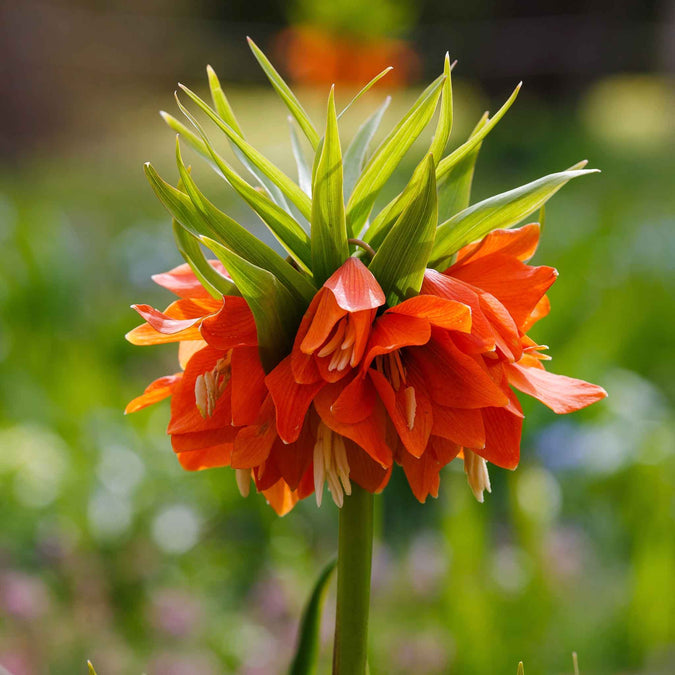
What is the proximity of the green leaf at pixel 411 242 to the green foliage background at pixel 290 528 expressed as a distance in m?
0.69

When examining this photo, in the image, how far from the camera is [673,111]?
741 centimetres

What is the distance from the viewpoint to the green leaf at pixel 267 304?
0.35 meters

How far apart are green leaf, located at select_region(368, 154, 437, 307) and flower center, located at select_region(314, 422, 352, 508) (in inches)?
2.5

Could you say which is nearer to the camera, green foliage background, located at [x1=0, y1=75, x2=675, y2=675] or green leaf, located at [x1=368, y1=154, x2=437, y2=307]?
green leaf, located at [x1=368, y1=154, x2=437, y2=307]

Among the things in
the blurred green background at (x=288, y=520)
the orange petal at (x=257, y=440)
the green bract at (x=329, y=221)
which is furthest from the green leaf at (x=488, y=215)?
the blurred green background at (x=288, y=520)

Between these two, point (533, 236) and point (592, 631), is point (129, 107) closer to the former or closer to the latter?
point (592, 631)

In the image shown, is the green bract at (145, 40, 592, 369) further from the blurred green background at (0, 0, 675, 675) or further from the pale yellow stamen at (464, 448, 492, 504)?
the blurred green background at (0, 0, 675, 675)

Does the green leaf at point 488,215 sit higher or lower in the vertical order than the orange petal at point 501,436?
higher

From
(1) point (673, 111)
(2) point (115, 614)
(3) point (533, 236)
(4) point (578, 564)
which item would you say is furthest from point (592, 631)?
(1) point (673, 111)

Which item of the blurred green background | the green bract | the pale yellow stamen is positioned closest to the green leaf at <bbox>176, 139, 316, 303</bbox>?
the green bract

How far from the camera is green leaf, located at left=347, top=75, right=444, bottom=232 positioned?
1.34 feet

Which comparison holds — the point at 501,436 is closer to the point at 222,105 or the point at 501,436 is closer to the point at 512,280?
the point at 512,280

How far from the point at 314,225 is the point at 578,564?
1.06m

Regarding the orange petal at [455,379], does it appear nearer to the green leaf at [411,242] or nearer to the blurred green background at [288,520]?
the green leaf at [411,242]
